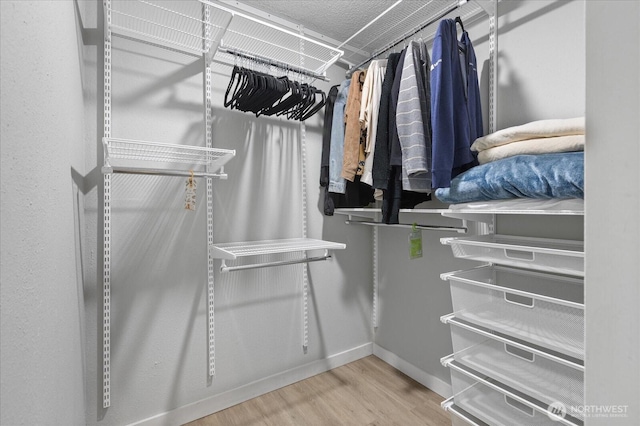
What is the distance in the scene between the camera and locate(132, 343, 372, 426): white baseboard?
1534 millimetres

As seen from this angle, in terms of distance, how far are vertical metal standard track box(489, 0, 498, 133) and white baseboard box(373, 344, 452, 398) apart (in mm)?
1471

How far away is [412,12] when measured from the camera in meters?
1.81

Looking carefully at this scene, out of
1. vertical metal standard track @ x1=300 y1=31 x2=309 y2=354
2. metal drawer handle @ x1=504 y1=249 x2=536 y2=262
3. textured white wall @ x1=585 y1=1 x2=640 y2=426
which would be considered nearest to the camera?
textured white wall @ x1=585 y1=1 x2=640 y2=426

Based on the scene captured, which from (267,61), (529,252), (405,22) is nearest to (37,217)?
(267,61)

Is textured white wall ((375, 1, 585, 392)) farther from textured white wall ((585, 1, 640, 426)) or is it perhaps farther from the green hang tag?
textured white wall ((585, 1, 640, 426))

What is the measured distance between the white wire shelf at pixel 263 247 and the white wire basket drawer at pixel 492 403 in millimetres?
805

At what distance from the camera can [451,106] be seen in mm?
1247

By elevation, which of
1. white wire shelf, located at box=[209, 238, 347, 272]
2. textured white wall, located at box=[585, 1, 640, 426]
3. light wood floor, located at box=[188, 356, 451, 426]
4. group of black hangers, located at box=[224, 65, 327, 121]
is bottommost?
light wood floor, located at box=[188, 356, 451, 426]

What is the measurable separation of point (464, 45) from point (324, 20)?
0.93 m

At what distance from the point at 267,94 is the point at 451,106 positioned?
852 mm

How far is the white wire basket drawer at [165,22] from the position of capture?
4.57 feet

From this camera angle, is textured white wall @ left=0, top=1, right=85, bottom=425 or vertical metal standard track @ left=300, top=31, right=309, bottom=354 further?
vertical metal standard track @ left=300, top=31, right=309, bottom=354

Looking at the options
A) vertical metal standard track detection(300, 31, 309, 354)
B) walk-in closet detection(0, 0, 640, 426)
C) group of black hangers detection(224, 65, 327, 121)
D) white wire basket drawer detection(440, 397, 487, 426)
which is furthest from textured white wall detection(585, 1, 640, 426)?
vertical metal standard track detection(300, 31, 309, 354)

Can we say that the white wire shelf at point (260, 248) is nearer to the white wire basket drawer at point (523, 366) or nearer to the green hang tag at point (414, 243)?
the green hang tag at point (414, 243)
